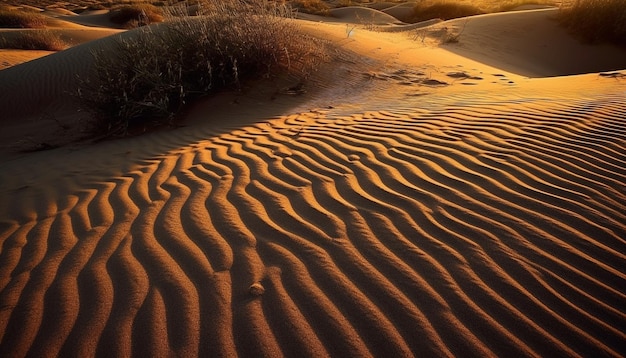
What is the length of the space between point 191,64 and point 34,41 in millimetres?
9977

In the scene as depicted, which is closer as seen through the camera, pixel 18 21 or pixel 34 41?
pixel 34 41

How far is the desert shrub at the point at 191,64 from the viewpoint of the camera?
208 inches

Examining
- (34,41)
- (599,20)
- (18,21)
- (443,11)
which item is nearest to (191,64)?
(34,41)

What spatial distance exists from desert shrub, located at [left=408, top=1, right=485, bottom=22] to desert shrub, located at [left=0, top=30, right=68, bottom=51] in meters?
17.8

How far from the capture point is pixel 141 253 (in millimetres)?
2086

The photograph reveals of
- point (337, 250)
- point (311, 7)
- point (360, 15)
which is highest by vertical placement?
point (311, 7)

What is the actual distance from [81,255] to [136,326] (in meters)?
0.80

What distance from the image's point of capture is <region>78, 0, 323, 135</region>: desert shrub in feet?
17.3

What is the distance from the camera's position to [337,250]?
6.63 ft

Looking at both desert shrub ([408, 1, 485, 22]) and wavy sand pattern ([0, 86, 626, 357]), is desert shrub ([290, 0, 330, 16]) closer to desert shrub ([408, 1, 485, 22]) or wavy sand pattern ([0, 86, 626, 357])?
desert shrub ([408, 1, 485, 22])

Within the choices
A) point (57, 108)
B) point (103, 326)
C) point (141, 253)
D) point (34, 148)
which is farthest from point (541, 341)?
point (57, 108)

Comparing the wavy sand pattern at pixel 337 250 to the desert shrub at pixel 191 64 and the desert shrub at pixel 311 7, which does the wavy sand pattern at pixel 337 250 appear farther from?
the desert shrub at pixel 311 7

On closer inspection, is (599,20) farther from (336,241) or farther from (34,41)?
(34,41)

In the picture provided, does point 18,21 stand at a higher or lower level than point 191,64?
higher
